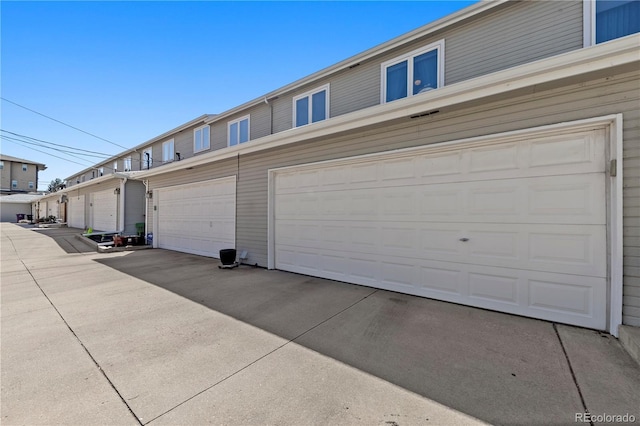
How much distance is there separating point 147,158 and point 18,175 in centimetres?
4068

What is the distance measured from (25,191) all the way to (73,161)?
28.9 metres

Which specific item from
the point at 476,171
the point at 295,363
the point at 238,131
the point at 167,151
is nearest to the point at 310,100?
the point at 238,131

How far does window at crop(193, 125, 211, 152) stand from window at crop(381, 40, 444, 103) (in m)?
8.37

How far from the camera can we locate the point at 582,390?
2137mm

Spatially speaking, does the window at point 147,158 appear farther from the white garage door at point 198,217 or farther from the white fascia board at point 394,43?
the white fascia board at point 394,43

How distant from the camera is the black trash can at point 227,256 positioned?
6934 millimetres

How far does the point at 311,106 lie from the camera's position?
8.16m

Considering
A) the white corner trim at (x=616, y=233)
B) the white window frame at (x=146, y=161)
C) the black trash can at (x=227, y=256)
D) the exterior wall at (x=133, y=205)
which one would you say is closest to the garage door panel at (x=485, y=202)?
the white corner trim at (x=616, y=233)

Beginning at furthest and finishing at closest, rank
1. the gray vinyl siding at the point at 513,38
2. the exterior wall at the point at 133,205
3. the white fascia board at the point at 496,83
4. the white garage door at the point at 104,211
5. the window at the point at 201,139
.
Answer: the white garage door at the point at 104,211 < the exterior wall at the point at 133,205 < the window at the point at 201,139 < the gray vinyl siding at the point at 513,38 < the white fascia board at the point at 496,83

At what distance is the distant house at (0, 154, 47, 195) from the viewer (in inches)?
1425

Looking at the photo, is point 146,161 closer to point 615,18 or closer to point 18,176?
point 615,18

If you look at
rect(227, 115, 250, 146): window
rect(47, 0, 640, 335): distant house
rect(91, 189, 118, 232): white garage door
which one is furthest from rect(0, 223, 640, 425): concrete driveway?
rect(91, 189, 118, 232): white garage door

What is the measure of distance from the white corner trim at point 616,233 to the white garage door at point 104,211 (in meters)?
17.9

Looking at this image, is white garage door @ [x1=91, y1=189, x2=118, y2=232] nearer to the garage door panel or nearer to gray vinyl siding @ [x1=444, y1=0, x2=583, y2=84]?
the garage door panel
